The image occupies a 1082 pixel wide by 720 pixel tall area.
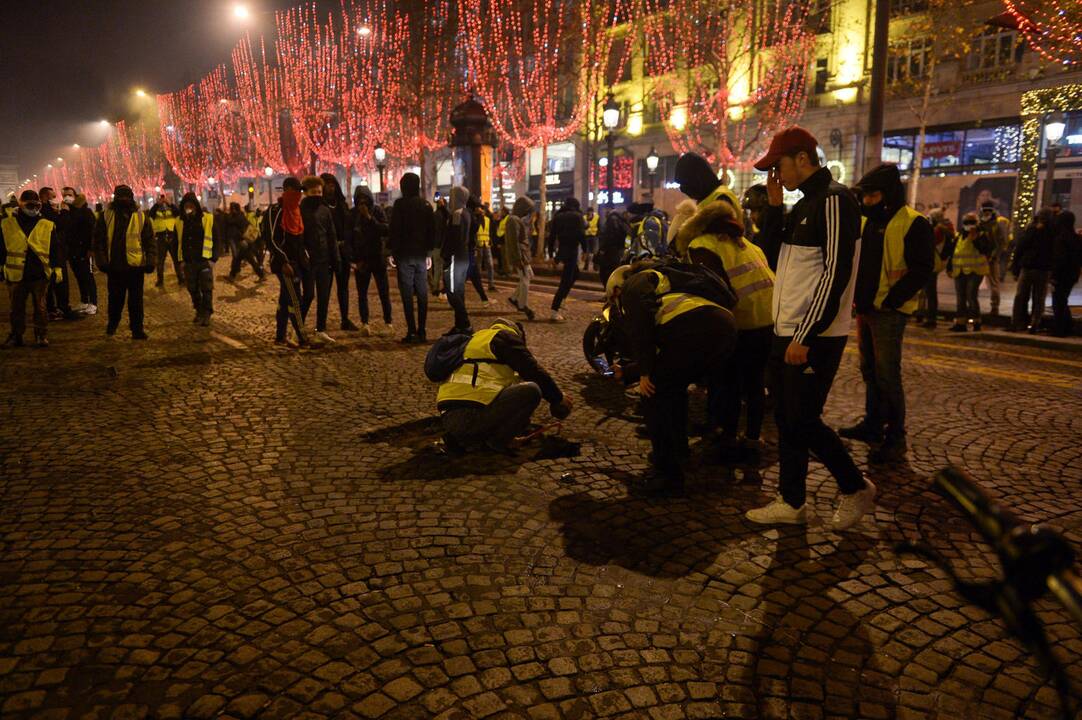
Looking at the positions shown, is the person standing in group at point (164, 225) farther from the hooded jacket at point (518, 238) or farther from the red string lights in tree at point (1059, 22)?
the red string lights in tree at point (1059, 22)

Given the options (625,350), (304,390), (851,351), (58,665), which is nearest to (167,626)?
(58,665)

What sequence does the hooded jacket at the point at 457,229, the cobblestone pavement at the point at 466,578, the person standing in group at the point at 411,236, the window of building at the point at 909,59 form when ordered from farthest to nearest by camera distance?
the window of building at the point at 909,59, the hooded jacket at the point at 457,229, the person standing in group at the point at 411,236, the cobblestone pavement at the point at 466,578

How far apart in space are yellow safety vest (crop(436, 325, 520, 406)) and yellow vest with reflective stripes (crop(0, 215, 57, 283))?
22.4ft

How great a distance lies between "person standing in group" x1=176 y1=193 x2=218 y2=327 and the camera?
10533 mm

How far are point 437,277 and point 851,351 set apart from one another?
26.9ft

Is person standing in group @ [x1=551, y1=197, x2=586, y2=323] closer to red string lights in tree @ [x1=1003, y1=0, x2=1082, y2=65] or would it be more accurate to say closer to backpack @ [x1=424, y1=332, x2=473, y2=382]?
backpack @ [x1=424, y1=332, x2=473, y2=382]

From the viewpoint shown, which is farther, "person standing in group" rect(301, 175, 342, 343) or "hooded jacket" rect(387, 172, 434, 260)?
"hooded jacket" rect(387, 172, 434, 260)

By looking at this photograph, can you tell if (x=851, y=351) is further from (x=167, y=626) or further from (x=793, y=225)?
(x=167, y=626)

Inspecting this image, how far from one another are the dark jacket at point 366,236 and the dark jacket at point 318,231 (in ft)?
1.80

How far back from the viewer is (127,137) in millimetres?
83688

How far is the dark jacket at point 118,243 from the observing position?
9.34 m

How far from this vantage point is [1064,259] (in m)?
10.4

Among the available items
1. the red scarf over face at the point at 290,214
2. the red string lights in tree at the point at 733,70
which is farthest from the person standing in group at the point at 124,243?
the red string lights in tree at the point at 733,70

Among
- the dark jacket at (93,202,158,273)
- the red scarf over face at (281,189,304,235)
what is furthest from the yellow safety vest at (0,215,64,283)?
the red scarf over face at (281,189,304,235)
